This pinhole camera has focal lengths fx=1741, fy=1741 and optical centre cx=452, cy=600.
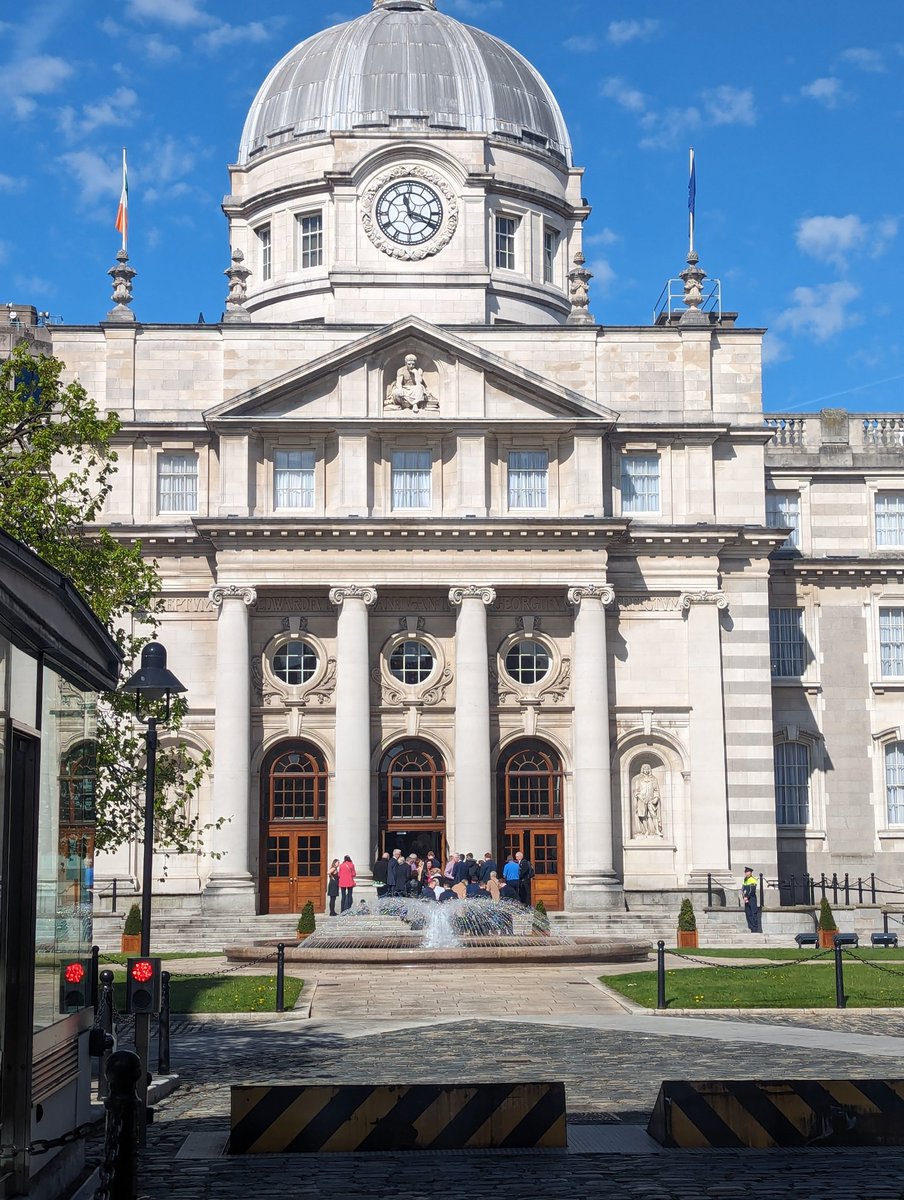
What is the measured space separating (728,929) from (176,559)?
19.4m

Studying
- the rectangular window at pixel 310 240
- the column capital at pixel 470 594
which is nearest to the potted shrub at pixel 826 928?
the column capital at pixel 470 594

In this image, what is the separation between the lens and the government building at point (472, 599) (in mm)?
50312

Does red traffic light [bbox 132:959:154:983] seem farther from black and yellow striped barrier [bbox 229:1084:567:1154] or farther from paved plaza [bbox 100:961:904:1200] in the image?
black and yellow striped barrier [bbox 229:1084:567:1154]

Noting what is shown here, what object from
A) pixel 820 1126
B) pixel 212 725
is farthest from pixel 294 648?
pixel 820 1126

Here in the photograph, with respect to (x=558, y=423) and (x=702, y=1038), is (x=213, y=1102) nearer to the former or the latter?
(x=702, y=1038)

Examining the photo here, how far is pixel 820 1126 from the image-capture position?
15.7m

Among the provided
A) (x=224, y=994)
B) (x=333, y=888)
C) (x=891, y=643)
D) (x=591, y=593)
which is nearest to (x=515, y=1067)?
(x=224, y=994)

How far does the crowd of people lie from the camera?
45531 millimetres

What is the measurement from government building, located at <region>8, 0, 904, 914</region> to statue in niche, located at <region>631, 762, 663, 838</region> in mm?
96

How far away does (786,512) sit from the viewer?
58.7 meters

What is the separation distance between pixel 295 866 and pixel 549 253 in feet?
84.5

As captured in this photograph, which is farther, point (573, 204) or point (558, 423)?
point (573, 204)

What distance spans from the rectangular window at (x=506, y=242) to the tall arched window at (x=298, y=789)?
20479 mm

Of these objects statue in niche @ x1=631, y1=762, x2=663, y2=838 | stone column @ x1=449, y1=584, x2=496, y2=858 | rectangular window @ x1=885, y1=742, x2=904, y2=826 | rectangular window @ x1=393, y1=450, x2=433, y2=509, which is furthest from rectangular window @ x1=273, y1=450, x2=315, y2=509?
rectangular window @ x1=885, y1=742, x2=904, y2=826
